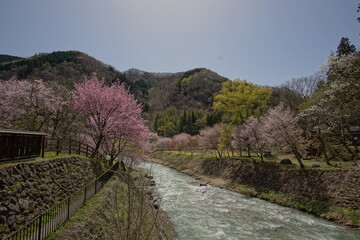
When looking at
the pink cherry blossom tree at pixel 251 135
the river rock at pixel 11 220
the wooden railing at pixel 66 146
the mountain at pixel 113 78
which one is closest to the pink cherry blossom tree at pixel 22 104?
the wooden railing at pixel 66 146

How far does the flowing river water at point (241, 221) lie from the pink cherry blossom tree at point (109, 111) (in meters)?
7.62

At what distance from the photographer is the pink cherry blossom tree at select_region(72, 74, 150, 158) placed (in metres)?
18.3

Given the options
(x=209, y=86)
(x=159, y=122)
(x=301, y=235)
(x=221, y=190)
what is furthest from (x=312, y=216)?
(x=209, y=86)

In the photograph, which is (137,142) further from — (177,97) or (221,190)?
(177,97)

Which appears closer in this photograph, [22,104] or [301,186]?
[301,186]

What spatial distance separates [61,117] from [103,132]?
1154 centimetres

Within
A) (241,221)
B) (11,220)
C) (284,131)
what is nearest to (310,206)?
(241,221)

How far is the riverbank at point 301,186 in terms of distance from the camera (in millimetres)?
14041

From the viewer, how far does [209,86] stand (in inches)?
6737

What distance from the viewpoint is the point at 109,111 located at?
1861 centimetres

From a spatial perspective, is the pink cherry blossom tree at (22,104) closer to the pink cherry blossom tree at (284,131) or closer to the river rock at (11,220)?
the river rock at (11,220)

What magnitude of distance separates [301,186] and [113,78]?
13558 cm

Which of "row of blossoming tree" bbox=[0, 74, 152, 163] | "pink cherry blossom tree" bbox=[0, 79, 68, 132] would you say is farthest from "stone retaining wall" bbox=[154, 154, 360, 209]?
"pink cherry blossom tree" bbox=[0, 79, 68, 132]

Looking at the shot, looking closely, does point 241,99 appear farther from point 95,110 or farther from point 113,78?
point 113,78
